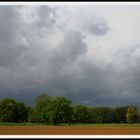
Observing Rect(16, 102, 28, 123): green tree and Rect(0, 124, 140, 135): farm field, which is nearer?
Rect(0, 124, 140, 135): farm field

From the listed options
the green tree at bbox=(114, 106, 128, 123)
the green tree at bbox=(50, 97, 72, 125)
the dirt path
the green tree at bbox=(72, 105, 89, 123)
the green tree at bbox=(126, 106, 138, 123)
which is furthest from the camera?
the green tree at bbox=(50, 97, 72, 125)

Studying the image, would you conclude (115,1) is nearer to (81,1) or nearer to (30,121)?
(81,1)

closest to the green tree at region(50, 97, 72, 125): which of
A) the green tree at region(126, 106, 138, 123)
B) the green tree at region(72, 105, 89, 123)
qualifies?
the green tree at region(72, 105, 89, 123)

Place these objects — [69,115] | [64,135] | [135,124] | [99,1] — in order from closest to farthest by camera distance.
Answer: [99,1] < [64,135] < [135,124] < [69,115]

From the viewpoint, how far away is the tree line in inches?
683

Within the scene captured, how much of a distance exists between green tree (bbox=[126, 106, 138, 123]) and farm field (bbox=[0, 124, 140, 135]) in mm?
484

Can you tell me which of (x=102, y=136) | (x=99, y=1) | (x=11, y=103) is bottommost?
(x=102, y=136)

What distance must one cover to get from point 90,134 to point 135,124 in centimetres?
293

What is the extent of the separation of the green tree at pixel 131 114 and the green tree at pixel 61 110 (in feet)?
8.98

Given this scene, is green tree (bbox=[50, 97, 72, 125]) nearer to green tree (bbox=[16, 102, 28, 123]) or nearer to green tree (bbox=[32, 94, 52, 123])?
green tree (bbox=[32, 94, 52, 123])

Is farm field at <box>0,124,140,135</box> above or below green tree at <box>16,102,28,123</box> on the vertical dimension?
below

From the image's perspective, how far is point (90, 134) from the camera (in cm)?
1495

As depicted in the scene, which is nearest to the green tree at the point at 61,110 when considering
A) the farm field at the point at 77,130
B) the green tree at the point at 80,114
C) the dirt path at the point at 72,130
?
the green tree at the point at 80,114

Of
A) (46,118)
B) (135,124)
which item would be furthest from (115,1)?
(46,118)
